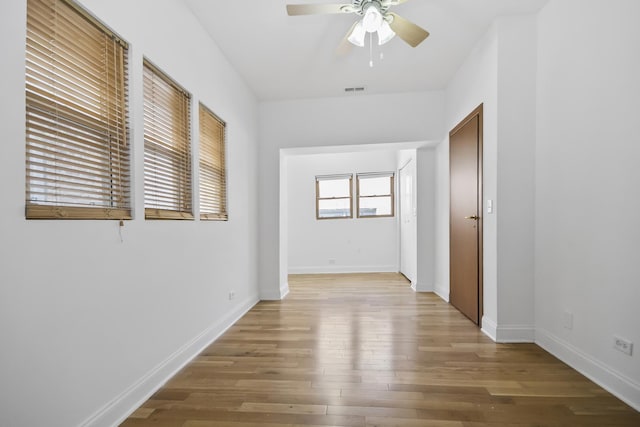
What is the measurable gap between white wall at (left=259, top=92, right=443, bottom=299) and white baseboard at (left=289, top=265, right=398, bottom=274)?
2.15 meters

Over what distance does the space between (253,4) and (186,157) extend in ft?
4.36

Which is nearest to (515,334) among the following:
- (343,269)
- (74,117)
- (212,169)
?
(212,169)

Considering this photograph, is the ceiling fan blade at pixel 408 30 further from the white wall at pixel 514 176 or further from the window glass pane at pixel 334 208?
the window glass pane at pixel 334 208

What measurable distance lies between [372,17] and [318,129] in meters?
2.11

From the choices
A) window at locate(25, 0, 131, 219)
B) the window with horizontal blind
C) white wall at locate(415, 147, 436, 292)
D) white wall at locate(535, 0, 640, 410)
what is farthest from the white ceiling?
window at locate(25, 0, 131, 219)

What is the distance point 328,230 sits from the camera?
6445mm

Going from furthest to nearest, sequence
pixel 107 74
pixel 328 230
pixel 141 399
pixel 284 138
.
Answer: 1. pixel 328 230
2. pixel 284 138
3. pixel 141 399
4. pixel 107 74

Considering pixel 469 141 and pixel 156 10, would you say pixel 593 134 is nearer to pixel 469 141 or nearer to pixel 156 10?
pixel 469 141

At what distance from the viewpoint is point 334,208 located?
6.54m

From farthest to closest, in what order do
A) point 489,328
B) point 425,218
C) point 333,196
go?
point 333,196, point 425,218, point 489,328

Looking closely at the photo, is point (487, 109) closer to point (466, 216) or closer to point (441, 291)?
point (466, 216)

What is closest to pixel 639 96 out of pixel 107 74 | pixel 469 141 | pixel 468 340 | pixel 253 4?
pixel 469 141

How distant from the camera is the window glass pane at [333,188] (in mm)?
6543

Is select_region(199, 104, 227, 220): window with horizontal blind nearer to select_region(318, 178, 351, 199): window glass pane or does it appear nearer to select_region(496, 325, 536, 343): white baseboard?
select_region(496, 325, 536, 343): white baseboard
